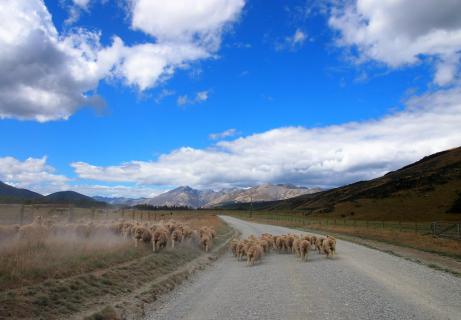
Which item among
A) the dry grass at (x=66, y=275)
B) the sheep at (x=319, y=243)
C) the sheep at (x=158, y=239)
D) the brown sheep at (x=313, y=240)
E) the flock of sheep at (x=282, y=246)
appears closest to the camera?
the dry grass at (x=66, y=275)

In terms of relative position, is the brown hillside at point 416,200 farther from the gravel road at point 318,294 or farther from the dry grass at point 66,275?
the dry grass at point 66,275

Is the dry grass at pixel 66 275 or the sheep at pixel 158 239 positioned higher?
the sheep at pixel 158 239

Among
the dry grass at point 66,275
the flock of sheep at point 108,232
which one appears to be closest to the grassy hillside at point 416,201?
the flock of sheep at point 108,232

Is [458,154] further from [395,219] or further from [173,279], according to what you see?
[173,279]

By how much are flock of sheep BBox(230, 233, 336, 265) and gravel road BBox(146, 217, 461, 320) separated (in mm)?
2286

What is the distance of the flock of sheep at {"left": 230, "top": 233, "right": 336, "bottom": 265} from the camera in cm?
2352

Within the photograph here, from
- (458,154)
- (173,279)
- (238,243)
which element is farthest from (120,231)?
(458,154)

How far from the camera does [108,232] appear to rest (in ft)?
89.5

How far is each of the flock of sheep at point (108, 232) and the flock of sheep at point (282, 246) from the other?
3705mm

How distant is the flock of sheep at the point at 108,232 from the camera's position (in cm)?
2022

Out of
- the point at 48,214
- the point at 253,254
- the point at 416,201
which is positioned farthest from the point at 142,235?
the point at 416,201

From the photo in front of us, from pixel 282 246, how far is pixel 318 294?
50.1 feet

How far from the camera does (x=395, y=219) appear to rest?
104 meters

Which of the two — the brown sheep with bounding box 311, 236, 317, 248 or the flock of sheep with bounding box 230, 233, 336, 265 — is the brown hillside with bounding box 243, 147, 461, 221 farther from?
the flock of sheep with bounding box 230, 233, 336, 265
